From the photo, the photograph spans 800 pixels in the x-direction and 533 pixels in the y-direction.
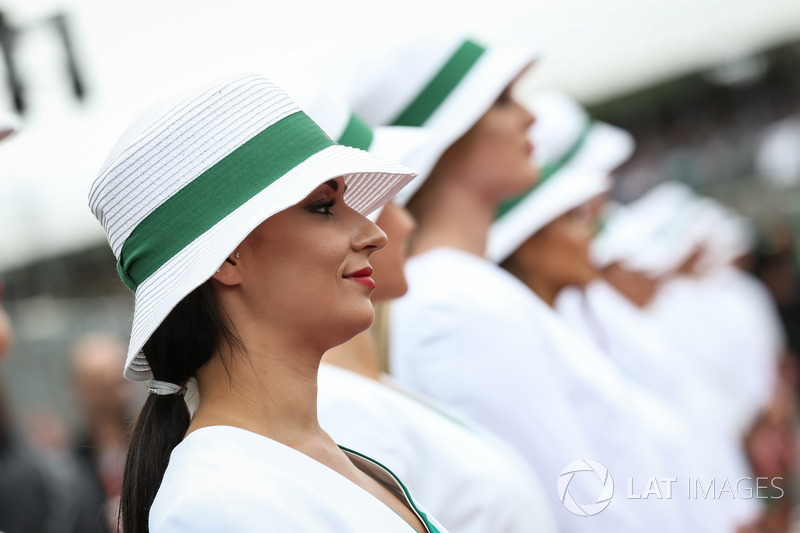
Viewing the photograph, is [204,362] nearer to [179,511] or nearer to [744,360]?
[179,511]

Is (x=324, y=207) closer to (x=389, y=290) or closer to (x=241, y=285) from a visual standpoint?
(x=241, y=285)

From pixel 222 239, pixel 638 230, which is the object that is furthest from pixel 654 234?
pixel 222 239

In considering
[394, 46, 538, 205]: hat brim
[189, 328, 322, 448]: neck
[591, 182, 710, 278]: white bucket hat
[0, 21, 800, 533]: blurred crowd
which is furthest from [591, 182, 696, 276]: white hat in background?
[189, 328, 322, 448]: neck

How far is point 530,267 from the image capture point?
14.0ft

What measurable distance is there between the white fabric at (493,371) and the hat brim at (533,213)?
833 mm

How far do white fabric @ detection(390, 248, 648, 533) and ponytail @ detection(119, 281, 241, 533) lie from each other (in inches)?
51.0

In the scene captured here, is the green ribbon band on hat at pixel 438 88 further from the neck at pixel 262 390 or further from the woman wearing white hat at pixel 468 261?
the neck at pixel 262 390

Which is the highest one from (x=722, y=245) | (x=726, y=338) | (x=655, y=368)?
(x=655, y=368)

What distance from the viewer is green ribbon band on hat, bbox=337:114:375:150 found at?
9.00ft

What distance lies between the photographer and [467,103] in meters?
3.50

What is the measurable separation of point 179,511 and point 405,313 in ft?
5.48

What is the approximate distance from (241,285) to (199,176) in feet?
0.67

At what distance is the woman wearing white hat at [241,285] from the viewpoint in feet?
5.95

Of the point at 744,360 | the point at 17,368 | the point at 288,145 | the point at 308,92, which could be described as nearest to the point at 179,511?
the point at 288,145
